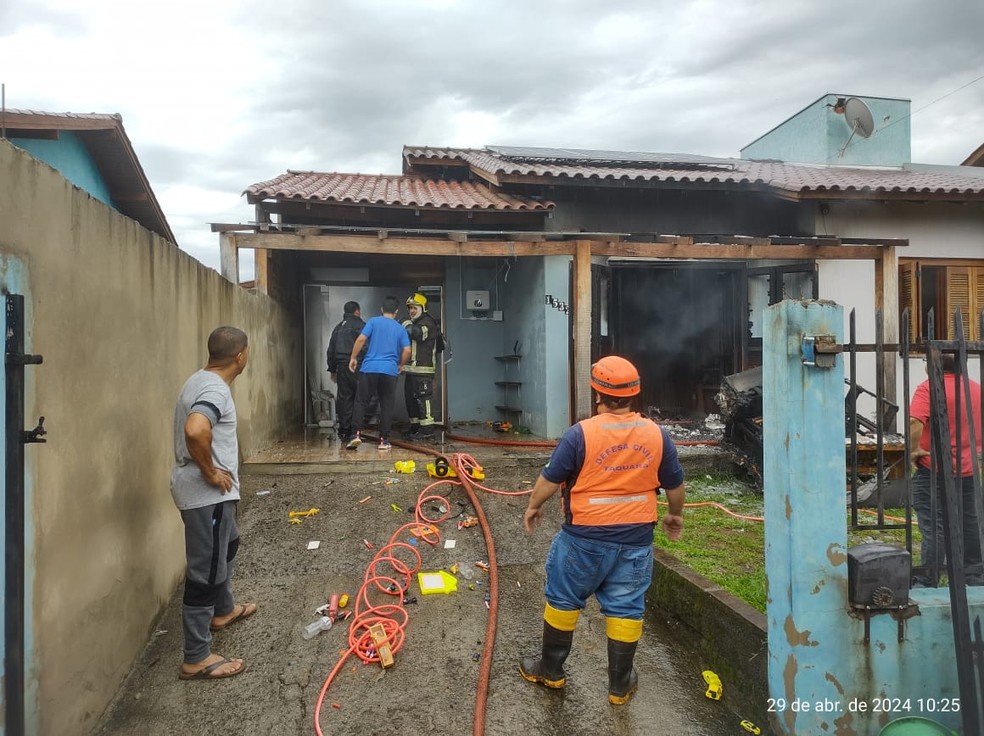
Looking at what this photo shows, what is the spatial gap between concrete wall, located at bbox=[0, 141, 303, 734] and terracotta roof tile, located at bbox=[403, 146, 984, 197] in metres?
5.74

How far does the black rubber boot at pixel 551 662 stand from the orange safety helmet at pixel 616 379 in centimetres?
129

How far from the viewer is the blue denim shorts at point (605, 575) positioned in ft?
10.2

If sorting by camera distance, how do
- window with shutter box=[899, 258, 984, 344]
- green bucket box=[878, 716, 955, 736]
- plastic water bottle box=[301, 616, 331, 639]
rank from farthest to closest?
window with shutter box=[899, 258, 984, 344]
plastic water bottle box=[301, 616, 331, 639]
green bucket box=[878, 716, 955, 736]

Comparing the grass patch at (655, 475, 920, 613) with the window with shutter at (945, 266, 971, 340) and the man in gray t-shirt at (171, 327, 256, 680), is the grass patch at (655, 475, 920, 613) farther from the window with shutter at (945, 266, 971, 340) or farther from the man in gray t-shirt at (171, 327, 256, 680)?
the window with shutter at (945, 266, 971, 340)

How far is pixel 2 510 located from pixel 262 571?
8.84 ft

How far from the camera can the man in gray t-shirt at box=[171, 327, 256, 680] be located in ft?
10.3

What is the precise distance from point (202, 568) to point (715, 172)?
9.15 meters

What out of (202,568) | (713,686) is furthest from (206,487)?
(713,686)

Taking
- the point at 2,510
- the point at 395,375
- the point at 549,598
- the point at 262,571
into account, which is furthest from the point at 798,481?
the point at 395,375

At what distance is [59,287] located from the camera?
101 inches

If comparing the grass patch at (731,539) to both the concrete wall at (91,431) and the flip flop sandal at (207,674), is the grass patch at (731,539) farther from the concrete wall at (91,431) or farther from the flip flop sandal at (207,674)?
the concrete wall at (91,431)

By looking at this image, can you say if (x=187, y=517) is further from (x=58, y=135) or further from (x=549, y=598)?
(x=58, y=135)

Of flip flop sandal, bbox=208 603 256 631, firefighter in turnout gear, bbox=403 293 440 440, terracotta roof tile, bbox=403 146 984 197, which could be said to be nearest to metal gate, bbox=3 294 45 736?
flip flop sandal, bbox=208 603 256 631

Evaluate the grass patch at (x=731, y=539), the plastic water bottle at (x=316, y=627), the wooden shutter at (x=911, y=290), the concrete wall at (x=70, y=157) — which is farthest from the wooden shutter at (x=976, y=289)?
the concrete wall at (x=70, y=157)
